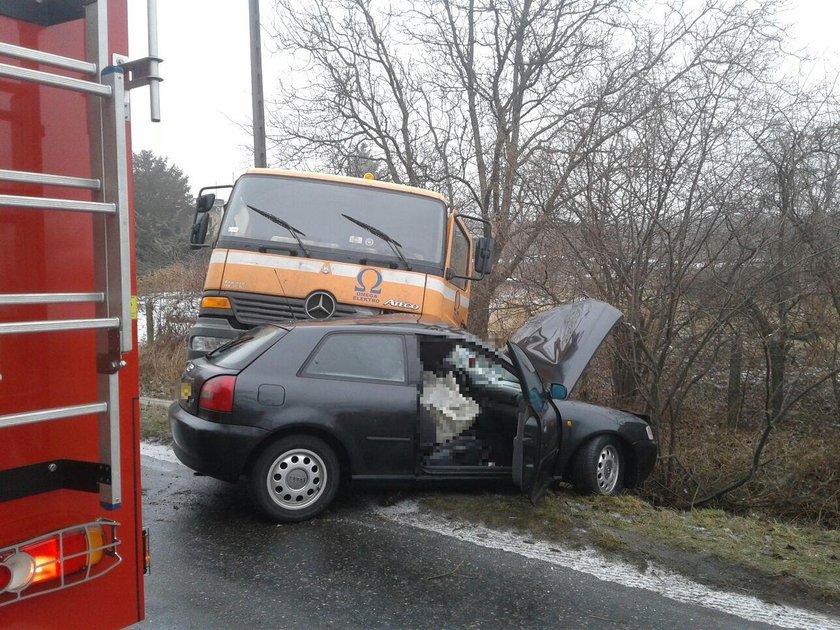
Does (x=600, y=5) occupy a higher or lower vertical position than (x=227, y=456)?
higher

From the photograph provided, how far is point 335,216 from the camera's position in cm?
827

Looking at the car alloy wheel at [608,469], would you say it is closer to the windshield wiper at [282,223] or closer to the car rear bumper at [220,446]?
the car rear bumper at [220,446]

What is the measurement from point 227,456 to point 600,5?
482 inches

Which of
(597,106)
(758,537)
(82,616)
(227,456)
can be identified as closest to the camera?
(82,616)

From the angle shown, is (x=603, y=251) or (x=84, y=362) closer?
(x=84, y=362)

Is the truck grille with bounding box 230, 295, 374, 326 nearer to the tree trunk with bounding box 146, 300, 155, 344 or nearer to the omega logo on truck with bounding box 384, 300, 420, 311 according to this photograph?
the omega logo on truck with bounding box 384, 300, 420, 311

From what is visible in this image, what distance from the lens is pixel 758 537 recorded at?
5.64m

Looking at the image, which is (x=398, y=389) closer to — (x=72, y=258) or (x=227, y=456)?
(x=227, y=456)

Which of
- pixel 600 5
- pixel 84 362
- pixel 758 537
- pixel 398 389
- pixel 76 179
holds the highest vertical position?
pixel 600 5

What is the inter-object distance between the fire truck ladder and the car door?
143 inches

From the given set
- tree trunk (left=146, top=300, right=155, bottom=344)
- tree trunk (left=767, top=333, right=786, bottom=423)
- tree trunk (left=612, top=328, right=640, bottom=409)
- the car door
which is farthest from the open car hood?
tree trunk (left=146, top=300, right=155, bottom=344)

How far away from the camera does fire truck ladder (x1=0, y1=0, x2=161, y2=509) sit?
230 centimetres

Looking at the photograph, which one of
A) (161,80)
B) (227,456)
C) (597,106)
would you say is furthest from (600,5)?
(161,80)

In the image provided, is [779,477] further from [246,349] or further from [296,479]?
[246,349]
